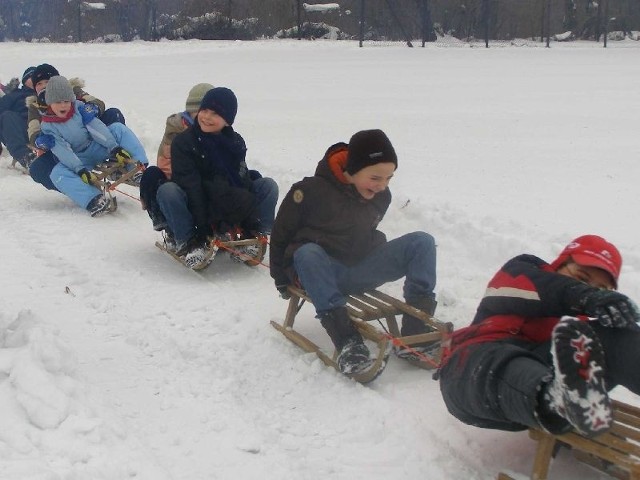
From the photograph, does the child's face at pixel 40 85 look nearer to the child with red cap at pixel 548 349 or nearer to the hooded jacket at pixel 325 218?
the hooded jacket at pixel 325 218

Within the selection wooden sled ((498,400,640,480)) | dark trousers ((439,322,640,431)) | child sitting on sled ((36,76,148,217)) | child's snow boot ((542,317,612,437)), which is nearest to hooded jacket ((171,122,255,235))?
child sitting on sled ((36,76,148,217))

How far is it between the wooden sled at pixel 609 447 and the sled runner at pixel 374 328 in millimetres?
960

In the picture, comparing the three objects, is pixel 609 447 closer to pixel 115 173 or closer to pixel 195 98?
pixel 195 98

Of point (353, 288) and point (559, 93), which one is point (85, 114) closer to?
point (353, 288)

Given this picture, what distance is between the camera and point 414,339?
12.3ft

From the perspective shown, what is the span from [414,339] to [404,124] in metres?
8.32

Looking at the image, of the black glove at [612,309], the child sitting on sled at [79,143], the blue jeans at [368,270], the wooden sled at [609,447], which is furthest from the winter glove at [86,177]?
the black glove at [612,309]

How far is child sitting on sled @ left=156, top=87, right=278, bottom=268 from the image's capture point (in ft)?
17.6

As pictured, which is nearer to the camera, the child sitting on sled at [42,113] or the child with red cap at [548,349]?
the child with red cap at [548,349]

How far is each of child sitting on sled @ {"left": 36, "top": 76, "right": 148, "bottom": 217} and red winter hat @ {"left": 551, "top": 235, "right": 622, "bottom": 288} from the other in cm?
501

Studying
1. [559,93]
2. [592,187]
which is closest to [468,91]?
[559,93]

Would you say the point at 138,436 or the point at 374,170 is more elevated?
the point at 374,170

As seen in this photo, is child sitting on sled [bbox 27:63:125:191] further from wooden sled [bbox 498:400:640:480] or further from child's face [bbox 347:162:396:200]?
wooden sled [bbox 498:400:640:480]

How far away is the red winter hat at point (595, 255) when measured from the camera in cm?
297
